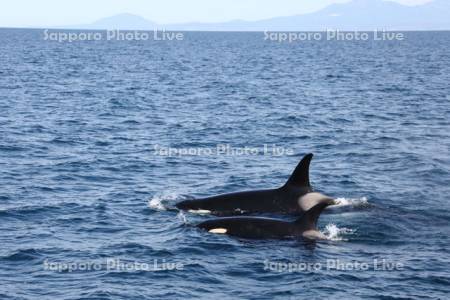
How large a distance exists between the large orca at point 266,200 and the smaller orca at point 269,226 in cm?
199

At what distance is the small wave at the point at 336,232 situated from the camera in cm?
1997

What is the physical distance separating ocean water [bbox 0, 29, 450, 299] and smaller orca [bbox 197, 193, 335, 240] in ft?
1.27

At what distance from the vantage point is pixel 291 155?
32812 millimetres

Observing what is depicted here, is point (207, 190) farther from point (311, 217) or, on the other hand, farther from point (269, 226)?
point (311, 217)

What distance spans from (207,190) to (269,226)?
6534 mm

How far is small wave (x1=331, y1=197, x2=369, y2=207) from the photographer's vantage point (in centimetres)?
2385

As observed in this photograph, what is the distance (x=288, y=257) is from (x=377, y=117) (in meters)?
27.8

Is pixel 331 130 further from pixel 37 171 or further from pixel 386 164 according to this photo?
pixel 37 171

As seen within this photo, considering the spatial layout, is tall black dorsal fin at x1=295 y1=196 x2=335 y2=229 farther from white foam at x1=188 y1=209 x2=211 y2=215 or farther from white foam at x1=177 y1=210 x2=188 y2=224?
white foam at x1=188 y1=209 x2=211 y2=215

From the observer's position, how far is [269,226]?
1998 centimetres

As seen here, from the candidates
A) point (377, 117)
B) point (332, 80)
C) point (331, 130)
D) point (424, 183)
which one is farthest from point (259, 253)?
point (332, 80)

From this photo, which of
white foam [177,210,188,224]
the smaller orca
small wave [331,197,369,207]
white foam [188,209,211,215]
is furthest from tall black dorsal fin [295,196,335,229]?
small wave [331,197,369,207]

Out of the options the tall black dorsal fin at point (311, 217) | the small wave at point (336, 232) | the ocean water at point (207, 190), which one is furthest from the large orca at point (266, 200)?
the tall black dorsal fin at point (311, 217)

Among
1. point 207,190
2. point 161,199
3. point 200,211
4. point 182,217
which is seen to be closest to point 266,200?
point 200,211
